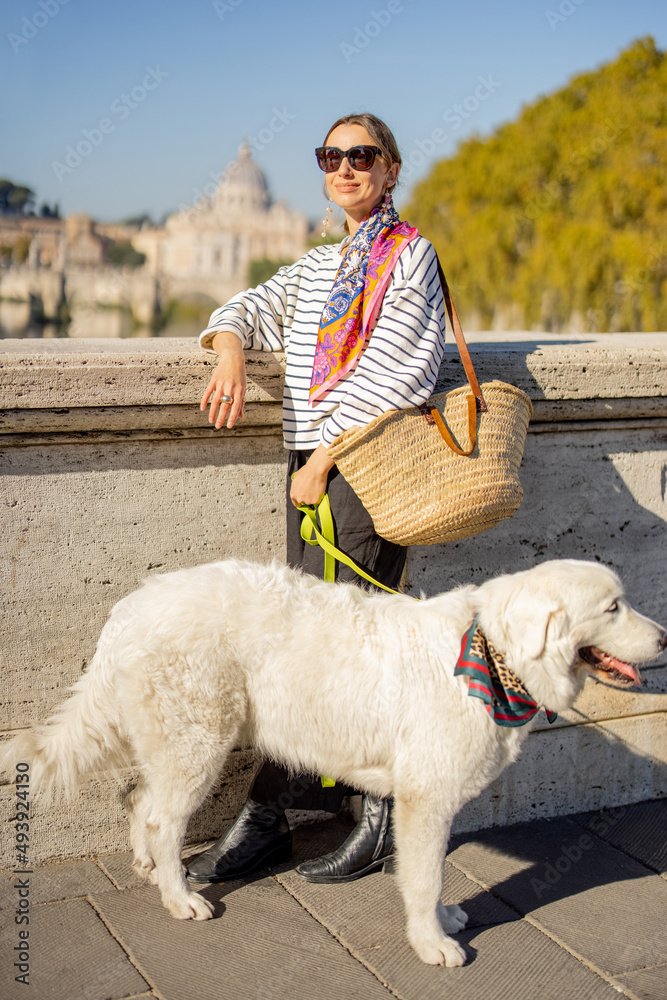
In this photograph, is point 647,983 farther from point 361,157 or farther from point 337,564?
point 361,157

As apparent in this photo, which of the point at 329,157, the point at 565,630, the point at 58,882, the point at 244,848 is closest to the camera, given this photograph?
the point at 565,630

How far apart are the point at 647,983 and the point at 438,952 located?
0.69m

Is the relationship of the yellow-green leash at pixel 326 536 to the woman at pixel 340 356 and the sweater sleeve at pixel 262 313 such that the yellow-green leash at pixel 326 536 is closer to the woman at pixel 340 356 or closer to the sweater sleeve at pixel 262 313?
the woman at pixel 340 356

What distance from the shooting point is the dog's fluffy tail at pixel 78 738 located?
3.02 m

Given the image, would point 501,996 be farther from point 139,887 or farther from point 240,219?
point 240,219

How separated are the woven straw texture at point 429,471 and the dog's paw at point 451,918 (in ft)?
4.32

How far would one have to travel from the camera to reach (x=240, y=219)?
12269 centimetres

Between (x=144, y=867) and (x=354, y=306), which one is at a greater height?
(x=354, y=306)

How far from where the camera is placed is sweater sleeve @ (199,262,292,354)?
339cm

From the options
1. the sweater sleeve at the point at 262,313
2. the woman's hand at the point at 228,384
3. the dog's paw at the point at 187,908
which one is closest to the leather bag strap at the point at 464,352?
the sweater sleeve at the point at 262,313

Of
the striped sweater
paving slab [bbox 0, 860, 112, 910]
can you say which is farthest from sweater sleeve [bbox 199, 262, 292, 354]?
paving slab [bbox 0, 860, 112, 910]

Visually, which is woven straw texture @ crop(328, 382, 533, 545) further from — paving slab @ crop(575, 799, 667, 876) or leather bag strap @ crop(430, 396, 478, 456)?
paving slab @ crop(575, 799, 667, 876)

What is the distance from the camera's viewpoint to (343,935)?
10.4ft

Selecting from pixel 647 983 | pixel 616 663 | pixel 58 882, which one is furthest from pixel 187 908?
pixel 616 663
